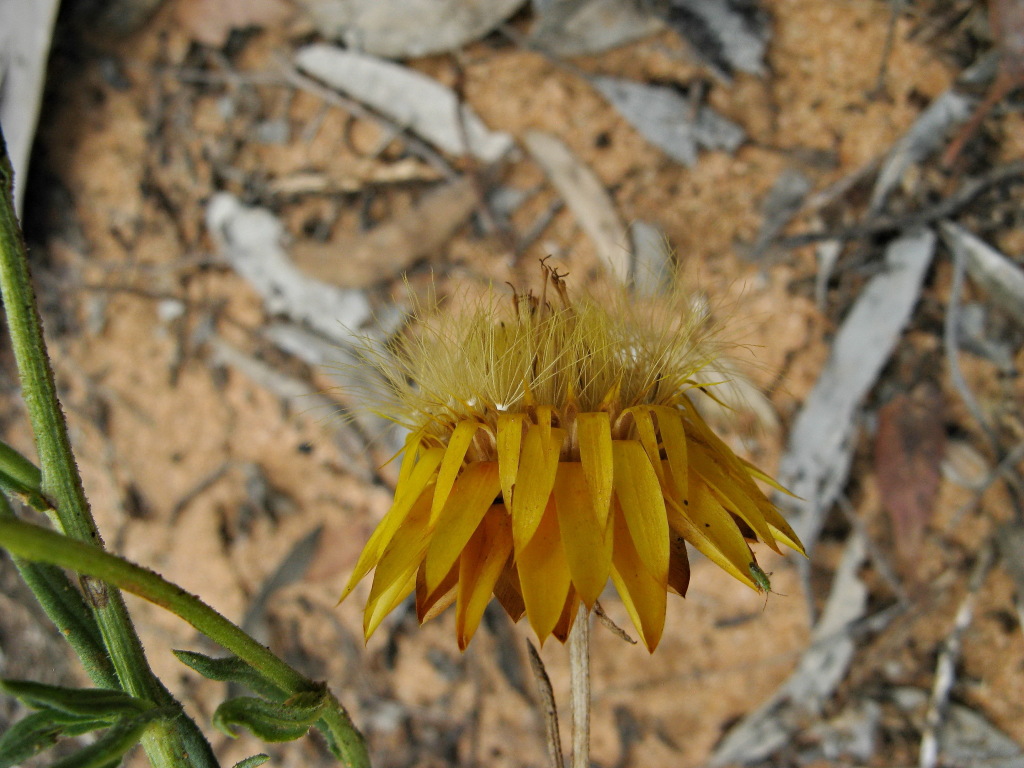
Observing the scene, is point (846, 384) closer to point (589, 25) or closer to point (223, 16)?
point (589, 25)

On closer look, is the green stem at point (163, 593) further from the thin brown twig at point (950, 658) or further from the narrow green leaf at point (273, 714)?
the thin brown twig at point (950, 658)

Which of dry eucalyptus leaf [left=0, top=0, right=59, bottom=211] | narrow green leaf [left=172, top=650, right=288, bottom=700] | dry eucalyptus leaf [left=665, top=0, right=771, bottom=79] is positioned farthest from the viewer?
dry eucalyptus leaf [left=0, top=0, right=59, bottom=211]

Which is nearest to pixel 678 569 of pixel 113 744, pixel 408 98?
pixel 113 744

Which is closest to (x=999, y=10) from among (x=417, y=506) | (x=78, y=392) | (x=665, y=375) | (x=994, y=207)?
(x=994, y=207)

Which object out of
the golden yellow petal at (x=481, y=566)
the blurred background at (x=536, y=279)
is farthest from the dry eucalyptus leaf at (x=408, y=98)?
the golden yellow petal at (x=481, y=566)

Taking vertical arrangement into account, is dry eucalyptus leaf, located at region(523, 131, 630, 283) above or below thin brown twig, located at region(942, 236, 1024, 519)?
above

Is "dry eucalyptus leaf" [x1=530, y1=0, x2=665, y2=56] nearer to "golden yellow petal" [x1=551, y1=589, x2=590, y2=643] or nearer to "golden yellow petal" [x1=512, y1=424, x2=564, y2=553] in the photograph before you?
"golden yellow petal" [x1=512, y1=424, x2=564, y2=553]

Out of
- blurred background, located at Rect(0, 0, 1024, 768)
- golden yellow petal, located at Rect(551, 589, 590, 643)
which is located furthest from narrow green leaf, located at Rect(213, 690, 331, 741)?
blurred background, located at Rect(0, 0, 1024, 768)
